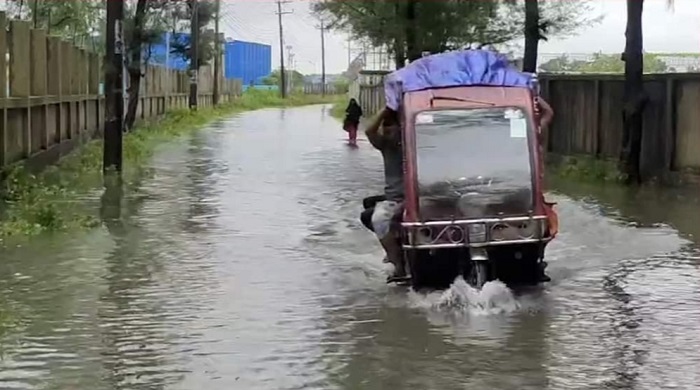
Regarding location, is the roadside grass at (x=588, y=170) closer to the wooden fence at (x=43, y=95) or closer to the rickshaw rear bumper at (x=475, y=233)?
the wooden fence at (x=43, y=95)

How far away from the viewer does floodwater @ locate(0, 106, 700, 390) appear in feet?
26.2

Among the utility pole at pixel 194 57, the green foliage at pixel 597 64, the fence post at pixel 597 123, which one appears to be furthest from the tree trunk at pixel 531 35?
the utility pole at pixel 194 57

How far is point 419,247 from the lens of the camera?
10391 millimetres

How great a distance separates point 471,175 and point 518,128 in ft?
1.89

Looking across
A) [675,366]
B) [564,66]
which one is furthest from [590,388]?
[564,66]

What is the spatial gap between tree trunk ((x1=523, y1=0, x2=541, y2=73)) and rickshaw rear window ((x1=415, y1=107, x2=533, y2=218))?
13.8m

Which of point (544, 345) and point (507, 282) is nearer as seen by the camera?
point (544, 345)

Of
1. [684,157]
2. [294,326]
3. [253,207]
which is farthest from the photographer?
[684,157]

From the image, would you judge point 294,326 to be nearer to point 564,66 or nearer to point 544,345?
point 544,345

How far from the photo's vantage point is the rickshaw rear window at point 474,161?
10578 millimetres

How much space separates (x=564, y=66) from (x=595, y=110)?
20731 mm

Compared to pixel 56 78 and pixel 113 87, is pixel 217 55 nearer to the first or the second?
pixel 56 78

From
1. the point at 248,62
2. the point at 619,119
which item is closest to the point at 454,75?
the point at 619,119

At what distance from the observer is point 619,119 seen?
21578 mm
